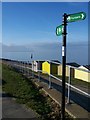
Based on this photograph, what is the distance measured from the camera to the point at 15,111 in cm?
934

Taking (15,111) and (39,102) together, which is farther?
(39,102)

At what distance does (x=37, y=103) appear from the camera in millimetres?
10461

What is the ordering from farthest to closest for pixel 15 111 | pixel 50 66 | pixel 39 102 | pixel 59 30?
pixel 50 66
pixel 39 102
pixel 15 111
pixel 59 30

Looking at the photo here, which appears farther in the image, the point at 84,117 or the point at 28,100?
the point at 28,100

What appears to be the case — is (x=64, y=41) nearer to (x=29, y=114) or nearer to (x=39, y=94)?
→ (x=29, y=114)

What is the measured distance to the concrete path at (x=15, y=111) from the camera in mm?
8727

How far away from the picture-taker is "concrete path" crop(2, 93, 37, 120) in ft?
28.6

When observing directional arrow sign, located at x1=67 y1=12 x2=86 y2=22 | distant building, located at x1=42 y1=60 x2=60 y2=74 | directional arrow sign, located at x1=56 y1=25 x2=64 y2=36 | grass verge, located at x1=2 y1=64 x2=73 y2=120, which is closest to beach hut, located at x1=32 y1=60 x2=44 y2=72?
distant building, located at x1=42 y1=60 x2=60 y2=74

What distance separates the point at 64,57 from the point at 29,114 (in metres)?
1.92

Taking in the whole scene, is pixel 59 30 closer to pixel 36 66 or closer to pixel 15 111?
pixel 15 111

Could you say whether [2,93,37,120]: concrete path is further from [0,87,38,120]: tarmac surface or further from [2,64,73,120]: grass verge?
[2,64,73,120]: grass verge

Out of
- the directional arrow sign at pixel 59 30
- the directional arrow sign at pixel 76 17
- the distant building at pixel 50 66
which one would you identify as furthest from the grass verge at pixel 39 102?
the directional arrow sign at pixel 76 17

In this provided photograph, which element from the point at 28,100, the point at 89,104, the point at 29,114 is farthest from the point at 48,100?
the point at 29,114

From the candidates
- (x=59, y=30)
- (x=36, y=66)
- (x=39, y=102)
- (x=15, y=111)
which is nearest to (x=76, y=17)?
(x=59, y=30)
